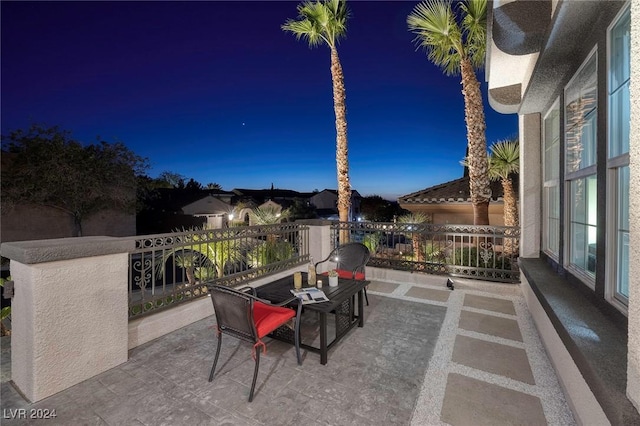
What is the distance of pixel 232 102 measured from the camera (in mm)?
24516

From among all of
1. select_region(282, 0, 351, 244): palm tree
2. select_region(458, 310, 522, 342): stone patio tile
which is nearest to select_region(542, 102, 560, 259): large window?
select_region(458, 310, 522, 342): stone patio tile

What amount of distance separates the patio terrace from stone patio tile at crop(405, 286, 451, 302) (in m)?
1.15

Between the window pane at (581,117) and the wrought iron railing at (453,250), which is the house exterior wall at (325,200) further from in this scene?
the window pane at (581,117)

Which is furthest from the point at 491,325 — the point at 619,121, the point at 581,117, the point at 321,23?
the point at 321,23

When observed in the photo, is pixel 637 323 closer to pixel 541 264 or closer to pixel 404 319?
pixel 404 319

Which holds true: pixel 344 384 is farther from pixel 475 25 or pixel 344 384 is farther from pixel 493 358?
pixel 475 25

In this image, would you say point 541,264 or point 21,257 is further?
point 541,264

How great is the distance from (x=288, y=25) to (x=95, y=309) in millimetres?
10622

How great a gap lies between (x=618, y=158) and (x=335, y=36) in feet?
32.1

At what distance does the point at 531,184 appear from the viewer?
455cm

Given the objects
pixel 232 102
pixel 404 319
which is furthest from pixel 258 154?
pixel 404 319

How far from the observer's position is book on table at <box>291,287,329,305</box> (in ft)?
10.3

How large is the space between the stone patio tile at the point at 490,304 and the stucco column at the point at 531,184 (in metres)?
0.93

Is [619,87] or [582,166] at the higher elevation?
[619,87]
